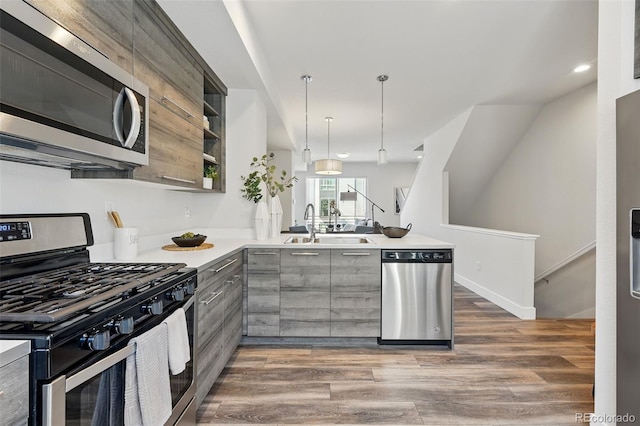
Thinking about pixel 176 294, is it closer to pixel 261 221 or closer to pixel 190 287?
pixel 190 287

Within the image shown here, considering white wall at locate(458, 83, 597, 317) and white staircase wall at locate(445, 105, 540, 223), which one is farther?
white staircase wall at locate(445, 105, 540, 223)

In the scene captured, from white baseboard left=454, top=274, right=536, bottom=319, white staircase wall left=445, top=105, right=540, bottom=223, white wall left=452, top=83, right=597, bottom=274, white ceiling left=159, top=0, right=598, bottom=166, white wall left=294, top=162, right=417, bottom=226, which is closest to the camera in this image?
white ceiling left=159, top=0, right=598, bottom=166

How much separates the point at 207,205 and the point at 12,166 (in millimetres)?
1965

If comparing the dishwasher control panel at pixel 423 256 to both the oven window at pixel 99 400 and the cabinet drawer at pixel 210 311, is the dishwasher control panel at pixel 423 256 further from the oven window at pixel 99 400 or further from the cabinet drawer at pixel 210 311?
the oven window at pixel 99 400

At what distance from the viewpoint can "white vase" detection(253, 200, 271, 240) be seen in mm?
3125

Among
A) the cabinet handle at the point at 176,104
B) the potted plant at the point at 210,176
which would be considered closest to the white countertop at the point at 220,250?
the potted plant at the point at 210,176

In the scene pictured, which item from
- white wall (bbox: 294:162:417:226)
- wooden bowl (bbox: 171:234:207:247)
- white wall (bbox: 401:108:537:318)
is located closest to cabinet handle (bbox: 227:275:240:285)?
wooden bowl (bbox: 171:234:207:247)

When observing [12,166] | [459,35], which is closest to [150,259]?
[12,166]

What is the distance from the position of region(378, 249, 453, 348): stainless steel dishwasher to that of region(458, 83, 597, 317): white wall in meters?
2.87

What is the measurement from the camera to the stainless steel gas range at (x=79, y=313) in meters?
0.85

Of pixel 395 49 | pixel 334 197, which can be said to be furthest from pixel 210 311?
pixel 334 197

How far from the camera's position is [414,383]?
225 centimetres

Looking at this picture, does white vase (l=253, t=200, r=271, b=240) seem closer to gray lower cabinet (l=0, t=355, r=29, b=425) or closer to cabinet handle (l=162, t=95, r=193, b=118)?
cabinet handle (l=162, t=95, r=193, b=118)

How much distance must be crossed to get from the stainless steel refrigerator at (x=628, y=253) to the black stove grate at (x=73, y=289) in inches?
80.2
